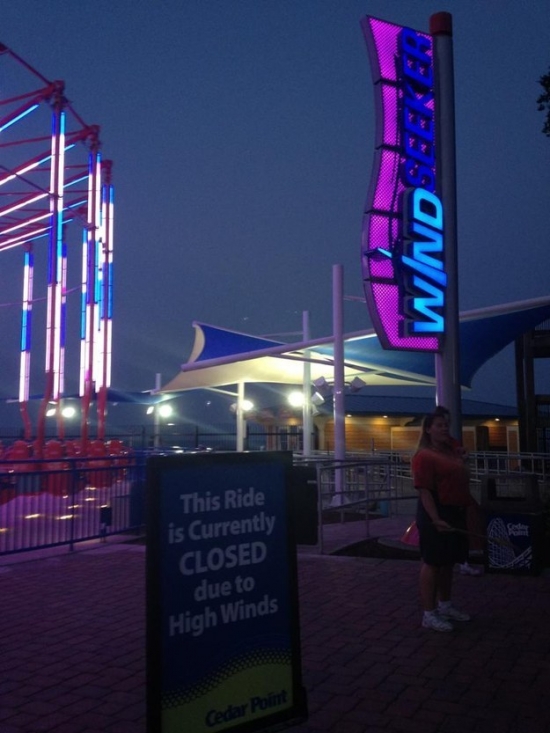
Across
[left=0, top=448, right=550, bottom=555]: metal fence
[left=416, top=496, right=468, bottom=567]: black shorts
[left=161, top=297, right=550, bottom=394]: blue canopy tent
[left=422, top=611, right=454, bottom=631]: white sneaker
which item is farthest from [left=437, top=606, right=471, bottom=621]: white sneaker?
[left=161, top=297, right=550, bottom=394]: blue canopy tent

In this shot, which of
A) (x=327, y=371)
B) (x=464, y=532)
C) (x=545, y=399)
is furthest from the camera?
(x=327, y=371)

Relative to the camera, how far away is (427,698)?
4.93 m

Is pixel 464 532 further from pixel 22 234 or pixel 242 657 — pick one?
pixel 22 234

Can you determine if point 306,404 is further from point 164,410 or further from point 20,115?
point 164,410

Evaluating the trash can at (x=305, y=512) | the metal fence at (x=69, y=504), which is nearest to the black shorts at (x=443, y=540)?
the trash can at (x=305, y=512)

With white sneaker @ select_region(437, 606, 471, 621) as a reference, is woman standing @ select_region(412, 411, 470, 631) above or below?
above

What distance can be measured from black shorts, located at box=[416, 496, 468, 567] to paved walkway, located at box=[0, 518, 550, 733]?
620 millimetres

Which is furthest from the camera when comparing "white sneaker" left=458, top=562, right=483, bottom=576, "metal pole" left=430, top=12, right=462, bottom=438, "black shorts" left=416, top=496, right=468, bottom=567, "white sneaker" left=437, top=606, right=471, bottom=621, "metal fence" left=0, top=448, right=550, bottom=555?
"metal pole" left=430, top=12, right=462, bottom=438

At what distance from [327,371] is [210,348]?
819cm

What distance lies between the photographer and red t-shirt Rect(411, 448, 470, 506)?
645 centimetres

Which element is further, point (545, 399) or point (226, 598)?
point (545, 399)

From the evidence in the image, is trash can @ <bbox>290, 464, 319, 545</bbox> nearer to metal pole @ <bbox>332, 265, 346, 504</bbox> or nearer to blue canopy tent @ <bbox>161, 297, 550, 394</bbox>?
blue canopy tent @ <bbox>161, 297, 550, 394</bbox>

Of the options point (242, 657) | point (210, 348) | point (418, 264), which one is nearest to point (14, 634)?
point (242, 657)

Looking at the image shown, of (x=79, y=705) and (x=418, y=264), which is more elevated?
(x=418, y=264)
